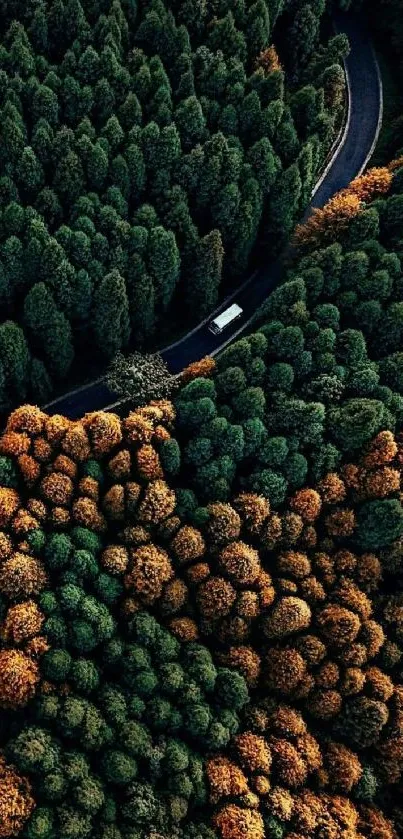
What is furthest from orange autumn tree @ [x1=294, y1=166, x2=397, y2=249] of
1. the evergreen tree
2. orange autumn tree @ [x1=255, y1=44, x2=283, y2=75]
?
the evergreen tree

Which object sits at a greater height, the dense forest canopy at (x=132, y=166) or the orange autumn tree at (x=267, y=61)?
the orange autumn tree at (x=267, y=61)

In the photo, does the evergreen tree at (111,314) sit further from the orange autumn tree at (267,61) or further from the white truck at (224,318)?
the orange autumn tree at (267,61)

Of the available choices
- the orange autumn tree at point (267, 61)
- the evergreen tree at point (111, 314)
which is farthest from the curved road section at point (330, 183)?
the orange autumn tree at point (267, 61)

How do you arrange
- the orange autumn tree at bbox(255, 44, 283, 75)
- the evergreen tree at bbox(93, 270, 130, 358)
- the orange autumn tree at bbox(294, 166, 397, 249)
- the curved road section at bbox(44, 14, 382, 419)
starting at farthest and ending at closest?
the orange autumn tree at bbox(255, 44, 283, 75) → the orange autumn tree at bbox(294, 166, 397, 249) → the curved road section at bbox(44, 14, 382, 419) → the evergreen tree at bbox(93, 270, 130, 358)

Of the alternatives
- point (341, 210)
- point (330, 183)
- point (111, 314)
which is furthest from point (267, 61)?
point (111, 314)

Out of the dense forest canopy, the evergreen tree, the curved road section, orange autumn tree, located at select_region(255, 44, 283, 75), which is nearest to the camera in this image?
the dense forest canopy

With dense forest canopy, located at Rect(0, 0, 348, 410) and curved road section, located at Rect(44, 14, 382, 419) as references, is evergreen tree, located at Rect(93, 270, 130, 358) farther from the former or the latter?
curved road section, located at Rect(44, 14, 382, 419)

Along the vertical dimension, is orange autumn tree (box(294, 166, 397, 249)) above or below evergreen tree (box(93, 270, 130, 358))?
above

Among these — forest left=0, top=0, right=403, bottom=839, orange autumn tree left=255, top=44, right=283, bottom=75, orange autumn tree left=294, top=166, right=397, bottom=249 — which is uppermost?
orange autumn tree left=255, top=44, right=283, bottom=75
